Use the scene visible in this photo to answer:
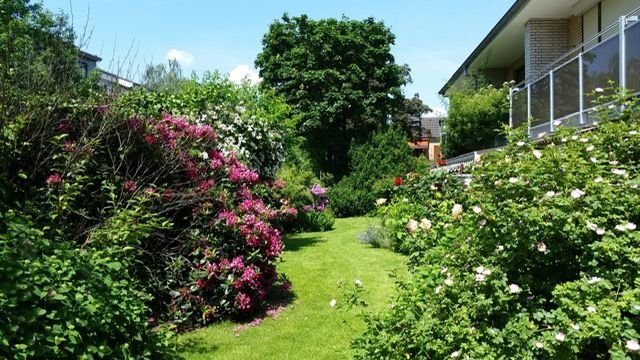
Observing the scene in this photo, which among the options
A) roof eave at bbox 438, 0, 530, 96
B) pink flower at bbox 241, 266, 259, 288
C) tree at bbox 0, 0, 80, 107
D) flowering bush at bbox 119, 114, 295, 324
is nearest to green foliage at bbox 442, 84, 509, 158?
roof eave at bbox 438, 0, 530, 96

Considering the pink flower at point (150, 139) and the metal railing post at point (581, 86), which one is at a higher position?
the metal railing post at point (581, 86)

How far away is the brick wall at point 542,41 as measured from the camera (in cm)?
1356

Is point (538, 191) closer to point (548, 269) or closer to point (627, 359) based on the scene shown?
point (548, 269)

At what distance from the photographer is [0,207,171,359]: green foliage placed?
9.59 feet

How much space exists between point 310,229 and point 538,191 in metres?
13.3

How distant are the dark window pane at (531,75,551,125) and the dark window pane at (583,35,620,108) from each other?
1.77 metres

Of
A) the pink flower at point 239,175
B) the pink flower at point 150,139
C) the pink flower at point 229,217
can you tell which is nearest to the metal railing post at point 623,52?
the pink flower at point 239,175

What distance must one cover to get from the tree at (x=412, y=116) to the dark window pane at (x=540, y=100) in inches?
765

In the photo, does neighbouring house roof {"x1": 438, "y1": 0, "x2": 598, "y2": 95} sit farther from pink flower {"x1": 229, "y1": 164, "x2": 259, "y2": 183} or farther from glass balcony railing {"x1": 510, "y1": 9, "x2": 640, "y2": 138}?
pink flower {"x1": 229, "y1": 164, "x2": 259, "y2": 183}

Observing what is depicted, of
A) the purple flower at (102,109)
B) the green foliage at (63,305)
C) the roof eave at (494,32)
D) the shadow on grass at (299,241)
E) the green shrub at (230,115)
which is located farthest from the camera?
the roof eave at (494,32)

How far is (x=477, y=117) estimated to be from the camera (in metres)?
16.3

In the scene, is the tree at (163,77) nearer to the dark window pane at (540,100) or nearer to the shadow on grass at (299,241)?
the shadow on grass at (299,241)

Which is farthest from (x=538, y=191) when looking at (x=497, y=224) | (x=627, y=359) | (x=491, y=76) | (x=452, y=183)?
(x=491, y=76)

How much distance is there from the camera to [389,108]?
28.1 meters
